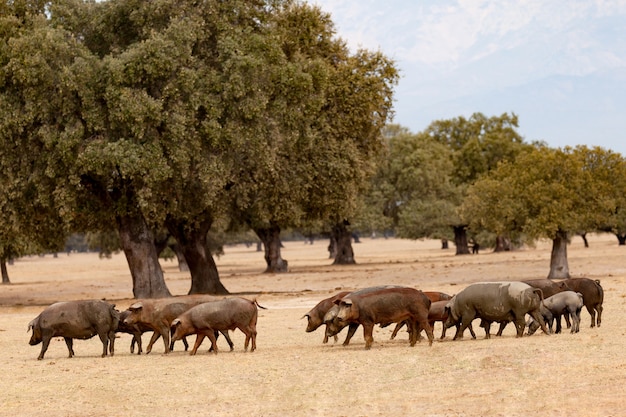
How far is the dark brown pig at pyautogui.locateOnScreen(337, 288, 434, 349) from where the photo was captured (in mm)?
18125

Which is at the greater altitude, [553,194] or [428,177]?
[428,177]

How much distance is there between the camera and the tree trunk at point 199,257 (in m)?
42.2

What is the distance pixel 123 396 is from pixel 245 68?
2176cm

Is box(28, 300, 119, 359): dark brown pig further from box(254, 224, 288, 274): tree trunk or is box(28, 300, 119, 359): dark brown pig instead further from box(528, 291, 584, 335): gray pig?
box(254, 224, 288, 274): tree trunk

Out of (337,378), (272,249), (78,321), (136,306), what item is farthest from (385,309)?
(272,249)

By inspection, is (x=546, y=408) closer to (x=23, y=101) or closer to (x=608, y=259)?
(x=23, y=101)

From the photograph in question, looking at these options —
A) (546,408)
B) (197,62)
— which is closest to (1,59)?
(197,62)

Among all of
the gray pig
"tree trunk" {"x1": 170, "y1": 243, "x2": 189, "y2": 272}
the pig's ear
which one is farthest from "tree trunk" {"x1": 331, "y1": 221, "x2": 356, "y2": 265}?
the pig's ear

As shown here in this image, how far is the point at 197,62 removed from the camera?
35344 mm

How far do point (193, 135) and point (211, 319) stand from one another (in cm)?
1650

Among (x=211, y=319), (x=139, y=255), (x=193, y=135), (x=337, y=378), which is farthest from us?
(x=139, y=255)

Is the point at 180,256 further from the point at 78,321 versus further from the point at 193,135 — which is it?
the point at 78,321

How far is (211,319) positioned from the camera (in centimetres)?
1834

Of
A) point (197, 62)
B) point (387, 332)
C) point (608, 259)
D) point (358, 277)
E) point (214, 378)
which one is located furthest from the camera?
point (608, 259)
